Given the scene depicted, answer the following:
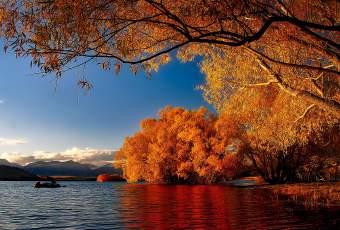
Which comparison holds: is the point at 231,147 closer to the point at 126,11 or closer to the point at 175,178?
the point at 175,178

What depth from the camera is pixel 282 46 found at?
16.5 meters

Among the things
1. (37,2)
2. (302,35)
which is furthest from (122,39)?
(302,35)

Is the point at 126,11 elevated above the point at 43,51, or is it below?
above

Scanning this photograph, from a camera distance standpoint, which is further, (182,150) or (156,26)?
(182,150)

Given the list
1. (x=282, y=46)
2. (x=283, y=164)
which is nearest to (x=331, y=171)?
(x=283, y=164)

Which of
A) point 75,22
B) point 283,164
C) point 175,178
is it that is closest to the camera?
point 75,22

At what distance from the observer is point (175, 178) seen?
64188 mm

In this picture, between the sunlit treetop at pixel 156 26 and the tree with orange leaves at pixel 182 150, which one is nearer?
the sunlit treetop at pixel 156 26

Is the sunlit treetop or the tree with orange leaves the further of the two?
the tree with orange leaves

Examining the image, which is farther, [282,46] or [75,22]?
[282,46]

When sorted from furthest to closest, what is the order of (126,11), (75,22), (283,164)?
(283,164) → (126,11) → (75,22)

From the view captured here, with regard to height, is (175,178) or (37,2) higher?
(37,2)

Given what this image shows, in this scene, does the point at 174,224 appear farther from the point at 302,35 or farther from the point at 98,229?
the point at 302,35

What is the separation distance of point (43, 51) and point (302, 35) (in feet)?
29.3
